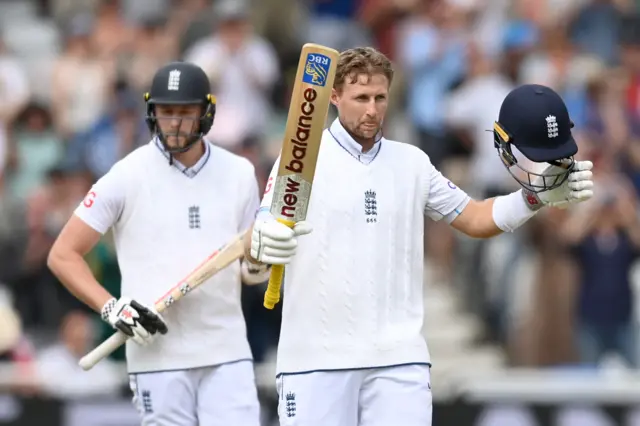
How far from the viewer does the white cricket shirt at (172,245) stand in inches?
288

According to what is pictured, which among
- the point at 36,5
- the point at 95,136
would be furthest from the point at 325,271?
the point at 36,5

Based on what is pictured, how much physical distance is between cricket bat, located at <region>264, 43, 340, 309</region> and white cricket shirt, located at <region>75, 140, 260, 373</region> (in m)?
1.16

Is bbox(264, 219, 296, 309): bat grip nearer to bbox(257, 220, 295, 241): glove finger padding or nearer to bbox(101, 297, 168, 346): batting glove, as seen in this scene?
bbox(257, 220, 295, 241): glove finger padding

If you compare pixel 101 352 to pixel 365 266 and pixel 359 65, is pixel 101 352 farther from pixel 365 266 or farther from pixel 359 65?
pixel 359 65

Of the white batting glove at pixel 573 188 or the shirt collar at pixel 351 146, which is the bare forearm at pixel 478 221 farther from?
the shirt collar at pixel 351 146

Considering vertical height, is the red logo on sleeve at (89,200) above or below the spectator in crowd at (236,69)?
below

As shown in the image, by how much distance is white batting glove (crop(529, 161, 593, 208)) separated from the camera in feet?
21.2

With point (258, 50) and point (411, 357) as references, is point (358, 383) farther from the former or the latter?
point (258, 50)

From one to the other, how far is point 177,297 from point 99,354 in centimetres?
50

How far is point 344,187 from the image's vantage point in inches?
260

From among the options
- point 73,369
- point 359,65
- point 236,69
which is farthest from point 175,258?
point 236,69

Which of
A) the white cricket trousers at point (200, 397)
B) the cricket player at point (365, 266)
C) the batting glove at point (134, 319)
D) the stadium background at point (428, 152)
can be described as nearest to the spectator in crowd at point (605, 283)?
the stadium background at point (428, 152)

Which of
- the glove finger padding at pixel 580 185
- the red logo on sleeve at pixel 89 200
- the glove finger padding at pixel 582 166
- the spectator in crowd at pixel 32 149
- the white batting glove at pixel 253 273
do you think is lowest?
the white batting glove at pixel 253 273

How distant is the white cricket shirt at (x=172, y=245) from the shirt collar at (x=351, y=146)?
0.96 metres
